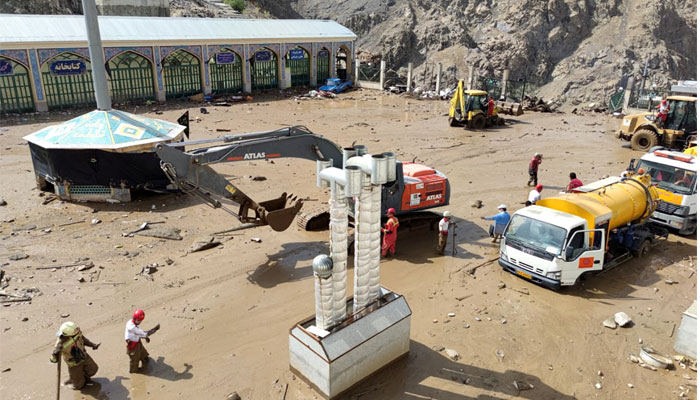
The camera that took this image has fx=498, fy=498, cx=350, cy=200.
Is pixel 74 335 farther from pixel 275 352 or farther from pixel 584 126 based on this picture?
pixel 584 126

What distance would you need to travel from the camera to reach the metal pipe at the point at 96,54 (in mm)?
15219

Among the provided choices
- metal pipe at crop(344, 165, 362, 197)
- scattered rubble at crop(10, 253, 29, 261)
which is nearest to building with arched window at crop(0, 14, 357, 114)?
scattered rubble at crop(10, 253, 29, 261)

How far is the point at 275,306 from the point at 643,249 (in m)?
8.96

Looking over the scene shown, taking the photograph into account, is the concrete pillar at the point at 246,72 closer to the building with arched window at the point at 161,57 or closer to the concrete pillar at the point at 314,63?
the building with arched window at the point at 161,57

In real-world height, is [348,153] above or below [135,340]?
above

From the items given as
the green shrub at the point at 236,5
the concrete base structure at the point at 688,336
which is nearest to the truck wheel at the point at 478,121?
the concrete base structure at the point at 688,336

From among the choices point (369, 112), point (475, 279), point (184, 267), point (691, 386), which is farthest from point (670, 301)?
point (369, 112)

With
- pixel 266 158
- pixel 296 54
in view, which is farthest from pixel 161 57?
pixel 266 158

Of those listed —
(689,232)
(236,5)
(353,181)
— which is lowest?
(689,232)

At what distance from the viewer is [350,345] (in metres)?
7.28

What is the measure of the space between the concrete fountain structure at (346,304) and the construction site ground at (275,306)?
440 mm

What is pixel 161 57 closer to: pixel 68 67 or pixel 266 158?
pixel 68 67

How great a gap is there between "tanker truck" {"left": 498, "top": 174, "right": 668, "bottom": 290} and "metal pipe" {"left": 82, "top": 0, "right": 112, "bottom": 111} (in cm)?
1280

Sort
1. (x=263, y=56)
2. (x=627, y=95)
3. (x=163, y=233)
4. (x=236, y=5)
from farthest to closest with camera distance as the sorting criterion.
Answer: (x=236, y=5), (x=263, y=56), (x=627, y=95), (x=163, y=233)
